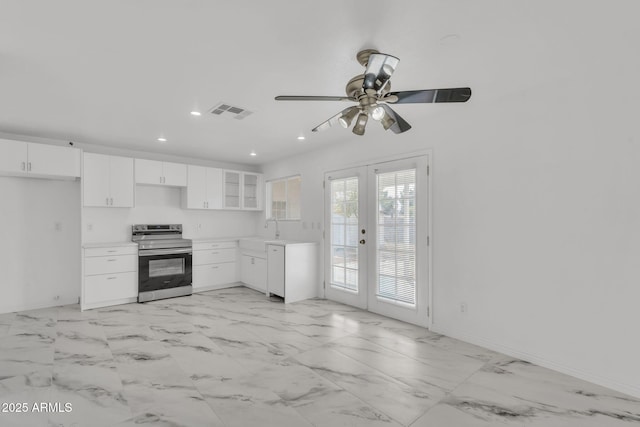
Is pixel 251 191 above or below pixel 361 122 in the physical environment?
below

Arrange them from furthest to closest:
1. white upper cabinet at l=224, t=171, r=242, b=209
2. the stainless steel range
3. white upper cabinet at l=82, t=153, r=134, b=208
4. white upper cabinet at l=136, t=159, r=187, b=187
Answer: white upper cabinet at l=224, t=171, r=242, b=209
white upper cabinet at l=136, t=159, r=187, b=187
the stainless steel range
white upper cabinet at l=82, t=153, r=134, b=208

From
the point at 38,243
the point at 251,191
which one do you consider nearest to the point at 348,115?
the point at 251,191

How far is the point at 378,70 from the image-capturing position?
191cm

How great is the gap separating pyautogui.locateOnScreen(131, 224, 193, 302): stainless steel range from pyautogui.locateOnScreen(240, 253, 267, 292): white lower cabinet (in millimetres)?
961

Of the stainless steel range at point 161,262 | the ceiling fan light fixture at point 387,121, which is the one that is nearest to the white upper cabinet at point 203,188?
the stainless steel range at point 161,262

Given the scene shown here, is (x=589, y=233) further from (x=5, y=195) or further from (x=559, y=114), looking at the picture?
(x=5, y=195)

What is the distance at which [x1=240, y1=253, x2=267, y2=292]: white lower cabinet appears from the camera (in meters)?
5.37

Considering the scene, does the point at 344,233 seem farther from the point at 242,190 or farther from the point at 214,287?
the point at 214,287

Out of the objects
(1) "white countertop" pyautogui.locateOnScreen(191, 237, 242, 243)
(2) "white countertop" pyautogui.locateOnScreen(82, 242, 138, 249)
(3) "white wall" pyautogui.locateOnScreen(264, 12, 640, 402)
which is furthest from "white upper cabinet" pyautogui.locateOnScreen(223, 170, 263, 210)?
(3) "white wall" pyautogui.locateOnScreen(264, 12, 640, 402)

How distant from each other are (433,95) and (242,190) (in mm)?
4802

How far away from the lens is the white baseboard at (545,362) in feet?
7.79

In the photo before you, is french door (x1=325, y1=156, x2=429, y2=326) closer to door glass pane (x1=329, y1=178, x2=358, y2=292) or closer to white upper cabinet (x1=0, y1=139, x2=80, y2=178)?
door glass pane (x1=329, y1=178, x2=358, y2=292)

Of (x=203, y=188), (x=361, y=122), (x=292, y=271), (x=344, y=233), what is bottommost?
(x=292, y=271)

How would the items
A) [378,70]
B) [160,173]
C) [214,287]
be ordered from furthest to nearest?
[214,287], [160,173], [378,70]
